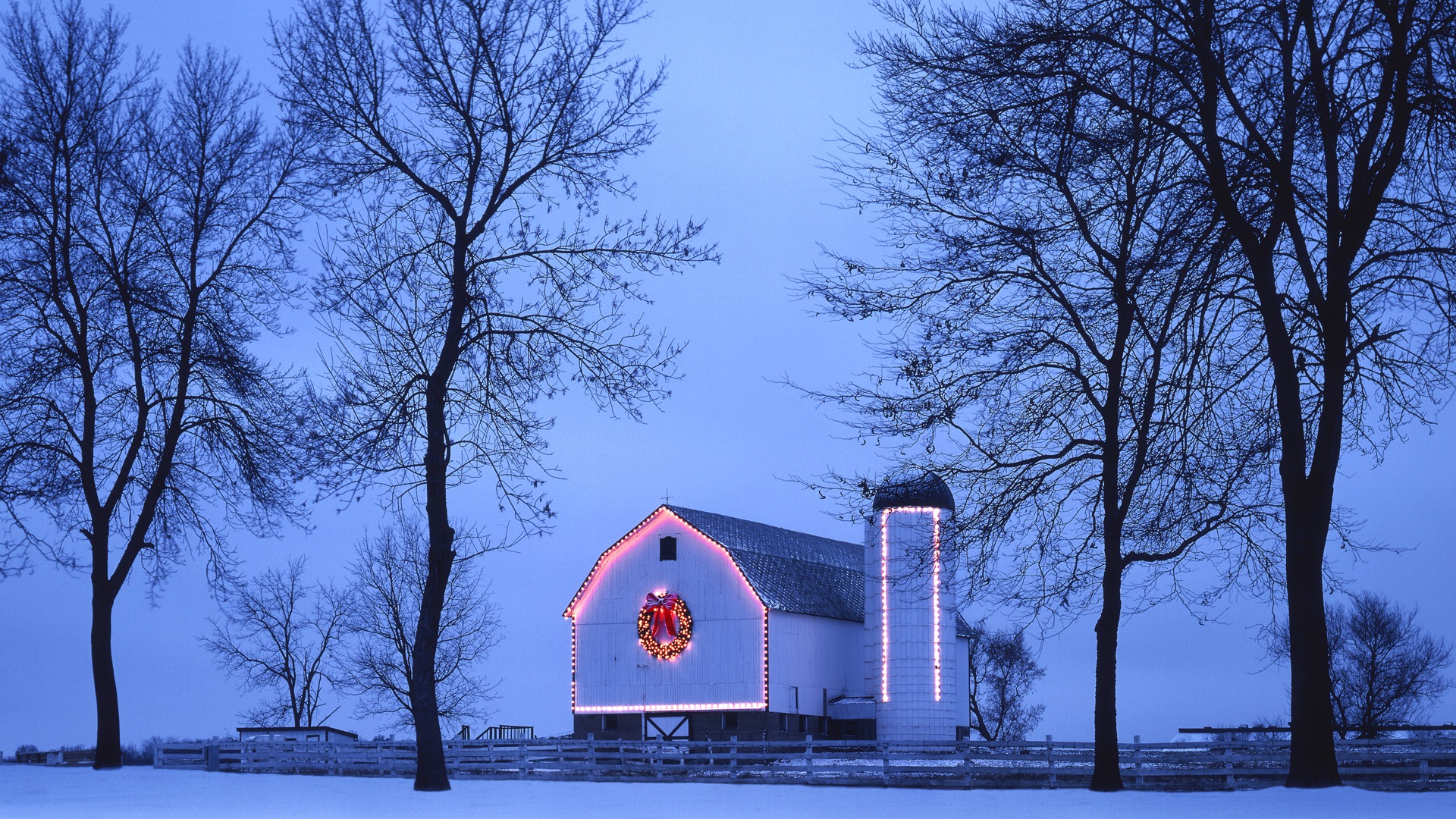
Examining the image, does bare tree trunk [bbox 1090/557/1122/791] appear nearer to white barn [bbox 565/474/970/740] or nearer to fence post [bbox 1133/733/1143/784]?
fence post [bbox 1133/733/1143/784]

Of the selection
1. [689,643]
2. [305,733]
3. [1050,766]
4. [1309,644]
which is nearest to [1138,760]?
[1050,766]

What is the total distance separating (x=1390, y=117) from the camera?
19.5m

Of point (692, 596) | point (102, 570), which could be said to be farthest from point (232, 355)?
point (692, 596)

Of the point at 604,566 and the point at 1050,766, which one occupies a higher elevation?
the point at 604,566

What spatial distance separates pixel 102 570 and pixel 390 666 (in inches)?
1220

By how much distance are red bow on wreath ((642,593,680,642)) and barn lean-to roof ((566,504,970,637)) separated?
248 cm

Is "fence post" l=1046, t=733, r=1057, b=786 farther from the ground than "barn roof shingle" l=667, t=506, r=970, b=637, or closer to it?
closer to it

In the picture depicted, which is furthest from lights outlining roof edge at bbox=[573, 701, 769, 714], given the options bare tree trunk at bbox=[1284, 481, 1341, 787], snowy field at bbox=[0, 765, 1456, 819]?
bare tree trunk at bbox=[1284, 481, 1341, 787]

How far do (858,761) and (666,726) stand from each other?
45.8 feet

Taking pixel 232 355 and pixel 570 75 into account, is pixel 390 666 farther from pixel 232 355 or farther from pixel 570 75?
pixel 570 75

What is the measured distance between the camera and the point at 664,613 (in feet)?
154

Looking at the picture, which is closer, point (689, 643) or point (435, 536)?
point (435, 536)

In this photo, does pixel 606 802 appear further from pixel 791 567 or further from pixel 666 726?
pixel 791 567

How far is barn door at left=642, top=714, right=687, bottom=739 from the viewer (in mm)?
46781
